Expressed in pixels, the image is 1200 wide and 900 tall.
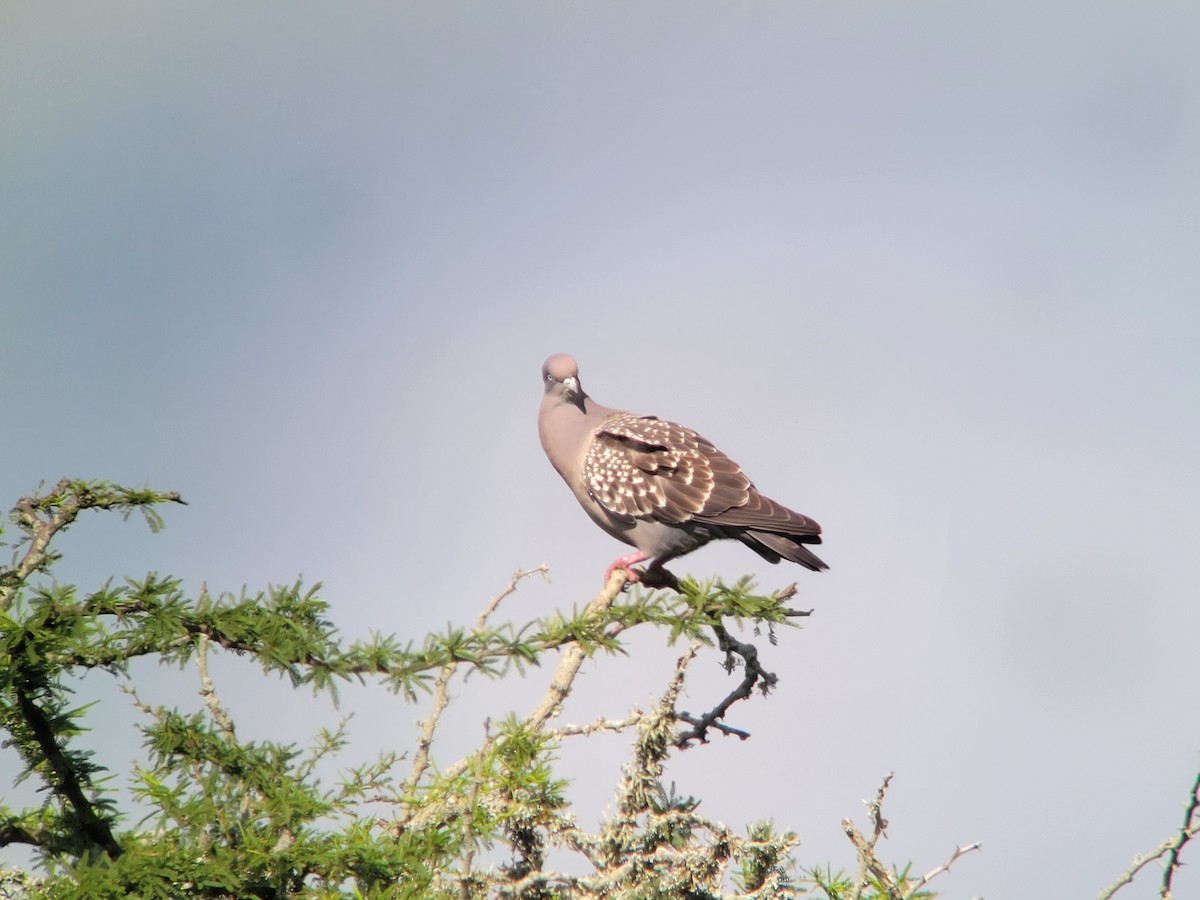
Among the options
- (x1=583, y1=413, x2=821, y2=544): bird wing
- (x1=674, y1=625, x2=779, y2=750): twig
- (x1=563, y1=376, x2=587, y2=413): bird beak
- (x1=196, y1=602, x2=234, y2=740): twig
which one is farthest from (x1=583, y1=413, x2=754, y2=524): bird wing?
(x1=196, y1=602, x2=234, y2=740): twig

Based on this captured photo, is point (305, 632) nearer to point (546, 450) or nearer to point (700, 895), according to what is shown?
point (700, 895)

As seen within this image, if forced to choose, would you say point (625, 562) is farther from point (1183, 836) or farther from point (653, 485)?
point (1183, 836)

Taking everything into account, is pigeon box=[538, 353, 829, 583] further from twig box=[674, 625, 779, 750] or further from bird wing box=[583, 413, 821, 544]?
twig box=[674, 625, 779, 750]

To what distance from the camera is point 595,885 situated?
3.96 metres

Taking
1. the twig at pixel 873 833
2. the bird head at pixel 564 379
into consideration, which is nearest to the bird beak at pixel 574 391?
the bird head at pixel 564 379

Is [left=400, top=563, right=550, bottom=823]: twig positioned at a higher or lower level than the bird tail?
lower

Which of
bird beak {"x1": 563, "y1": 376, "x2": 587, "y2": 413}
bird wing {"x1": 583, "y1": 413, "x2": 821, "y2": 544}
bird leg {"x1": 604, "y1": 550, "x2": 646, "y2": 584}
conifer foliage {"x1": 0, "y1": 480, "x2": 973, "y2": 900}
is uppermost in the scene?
bird beak {"x1": 563, "y1": 376, "x2": 587, "y2": 413}

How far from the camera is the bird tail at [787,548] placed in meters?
7.23

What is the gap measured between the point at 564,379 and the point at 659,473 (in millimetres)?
1015

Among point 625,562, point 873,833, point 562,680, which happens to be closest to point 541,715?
point 562,680

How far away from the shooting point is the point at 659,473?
792 cm

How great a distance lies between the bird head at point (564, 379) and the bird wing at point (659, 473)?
29cm

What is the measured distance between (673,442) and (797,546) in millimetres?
1380

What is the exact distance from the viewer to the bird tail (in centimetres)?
723
